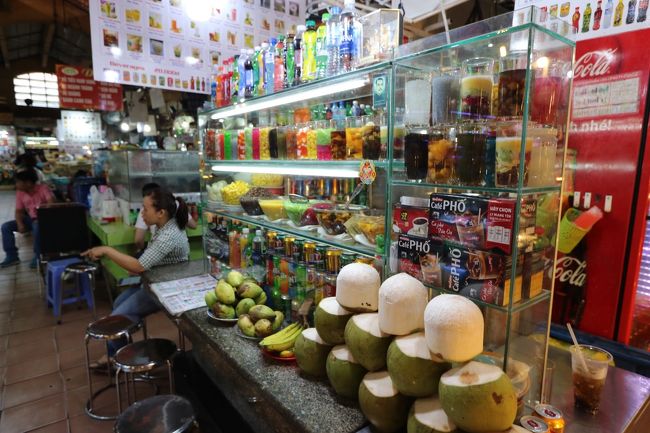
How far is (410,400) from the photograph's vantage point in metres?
1.31

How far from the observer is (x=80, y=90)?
7.82m

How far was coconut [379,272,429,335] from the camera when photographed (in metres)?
1.31

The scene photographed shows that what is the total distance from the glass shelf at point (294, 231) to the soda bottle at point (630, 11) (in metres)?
2.03

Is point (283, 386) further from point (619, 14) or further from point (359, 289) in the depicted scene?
point (619, 14)

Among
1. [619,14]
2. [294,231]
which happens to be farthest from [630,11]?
[294,231]

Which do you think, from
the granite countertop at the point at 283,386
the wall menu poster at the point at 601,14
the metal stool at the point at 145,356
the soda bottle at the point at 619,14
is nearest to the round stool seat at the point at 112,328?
the metal stool at the point at 145,356

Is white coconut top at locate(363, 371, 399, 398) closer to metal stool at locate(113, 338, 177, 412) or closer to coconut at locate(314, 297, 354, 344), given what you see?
coconut at locate(314, 297, 354, 344)

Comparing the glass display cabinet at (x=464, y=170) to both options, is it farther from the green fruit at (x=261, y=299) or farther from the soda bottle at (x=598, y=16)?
the soda bottle at (x=598, y=16)

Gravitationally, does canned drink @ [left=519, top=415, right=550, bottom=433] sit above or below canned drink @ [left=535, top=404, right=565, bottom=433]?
above

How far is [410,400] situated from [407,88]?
3.86 feet

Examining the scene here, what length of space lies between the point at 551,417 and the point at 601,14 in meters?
2.29

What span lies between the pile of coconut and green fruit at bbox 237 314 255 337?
437 millimetres

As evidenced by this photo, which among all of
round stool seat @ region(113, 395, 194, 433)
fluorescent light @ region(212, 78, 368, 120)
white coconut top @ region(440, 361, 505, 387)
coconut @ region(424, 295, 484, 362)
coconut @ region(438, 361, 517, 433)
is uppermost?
fluorescent light @ region(212, 78, 368, 120)

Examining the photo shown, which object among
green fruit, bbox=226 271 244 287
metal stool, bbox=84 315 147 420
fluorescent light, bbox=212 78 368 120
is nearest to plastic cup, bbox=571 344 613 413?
fluorescent light, bbox=212 78 368 120
